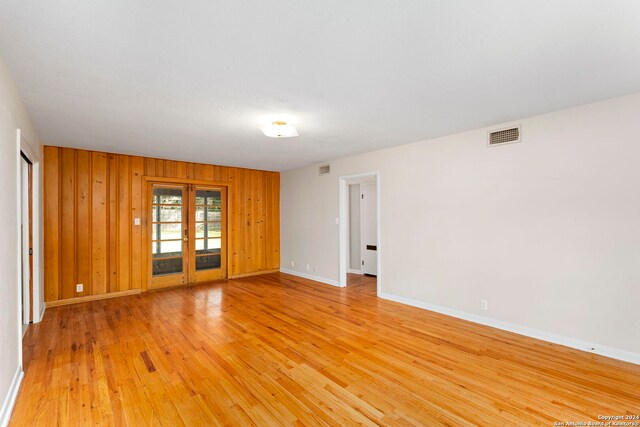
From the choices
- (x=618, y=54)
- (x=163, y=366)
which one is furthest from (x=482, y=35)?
(x=163, y=366)

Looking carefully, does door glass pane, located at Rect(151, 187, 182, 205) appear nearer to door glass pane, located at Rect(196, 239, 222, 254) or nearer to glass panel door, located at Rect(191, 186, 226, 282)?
glass panel door, located at Rect(191, 186, 226, 282)

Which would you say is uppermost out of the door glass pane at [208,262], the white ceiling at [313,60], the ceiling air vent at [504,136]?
the white ceiling at [313,60]

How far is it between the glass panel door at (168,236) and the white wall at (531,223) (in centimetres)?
401

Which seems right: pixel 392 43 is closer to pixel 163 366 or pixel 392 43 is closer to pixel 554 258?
pixel 554 258

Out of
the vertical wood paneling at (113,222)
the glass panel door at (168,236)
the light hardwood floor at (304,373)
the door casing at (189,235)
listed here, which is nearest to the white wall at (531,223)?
the light hardwood floor at (304,373)

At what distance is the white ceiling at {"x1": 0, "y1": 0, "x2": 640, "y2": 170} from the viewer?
158cm

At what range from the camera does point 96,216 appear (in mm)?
4961

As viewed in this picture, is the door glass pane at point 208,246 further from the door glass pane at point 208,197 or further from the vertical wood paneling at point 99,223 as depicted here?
the vertical wood paneling at point 99,223

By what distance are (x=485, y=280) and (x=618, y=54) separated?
2.59 metres

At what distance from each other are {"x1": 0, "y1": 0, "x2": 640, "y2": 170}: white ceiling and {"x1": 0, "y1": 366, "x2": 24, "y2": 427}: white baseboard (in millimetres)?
2376

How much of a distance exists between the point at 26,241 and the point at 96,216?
1.37 metres

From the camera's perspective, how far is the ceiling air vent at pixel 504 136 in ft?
11.3

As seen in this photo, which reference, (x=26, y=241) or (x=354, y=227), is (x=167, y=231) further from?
(x=354, y=227)

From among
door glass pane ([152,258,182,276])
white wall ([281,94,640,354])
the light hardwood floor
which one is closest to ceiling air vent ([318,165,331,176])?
white wall ([281,94,640,354])
